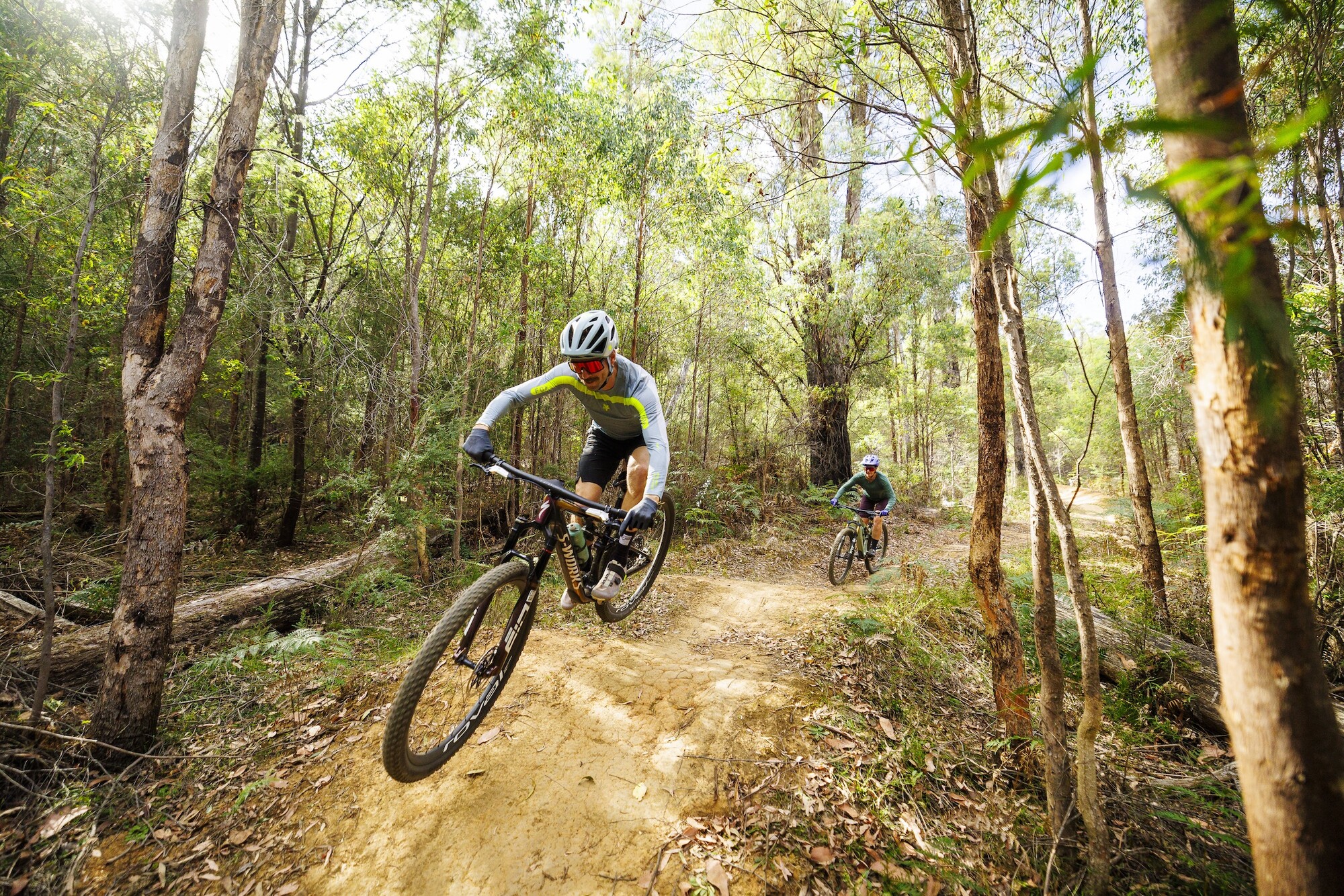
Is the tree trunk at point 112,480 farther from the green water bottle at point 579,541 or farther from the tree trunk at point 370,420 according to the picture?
the green water bottle at point 579,541

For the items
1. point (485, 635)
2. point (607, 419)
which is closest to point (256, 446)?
point (485, 635)

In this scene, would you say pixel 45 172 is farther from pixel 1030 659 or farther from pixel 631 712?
pixel 1030 659

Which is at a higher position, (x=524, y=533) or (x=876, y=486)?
(x=876, y=486)

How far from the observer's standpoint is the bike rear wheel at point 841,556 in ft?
27.3

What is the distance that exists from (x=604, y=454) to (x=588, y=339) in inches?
53.3

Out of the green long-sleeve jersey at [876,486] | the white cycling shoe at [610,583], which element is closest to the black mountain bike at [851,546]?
the green long-sleeve jersey at [876,486]

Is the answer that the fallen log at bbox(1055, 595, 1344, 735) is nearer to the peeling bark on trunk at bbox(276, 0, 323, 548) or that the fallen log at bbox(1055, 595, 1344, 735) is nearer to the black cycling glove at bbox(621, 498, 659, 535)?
the black cycling glove at bbox(621, 498, 659, 535)

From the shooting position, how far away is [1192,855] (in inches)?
102

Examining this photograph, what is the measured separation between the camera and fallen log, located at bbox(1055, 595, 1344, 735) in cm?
457

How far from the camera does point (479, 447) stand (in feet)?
11.6

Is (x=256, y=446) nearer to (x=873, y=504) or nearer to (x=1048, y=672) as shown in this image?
(x=873, y=504)

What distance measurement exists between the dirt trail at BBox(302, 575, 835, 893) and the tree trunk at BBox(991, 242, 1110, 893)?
165 centimetres

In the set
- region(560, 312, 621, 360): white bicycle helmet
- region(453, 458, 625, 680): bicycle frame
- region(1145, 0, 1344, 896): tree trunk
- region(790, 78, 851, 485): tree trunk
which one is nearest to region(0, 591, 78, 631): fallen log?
region(453, 458, 625, 680): bicycle frame

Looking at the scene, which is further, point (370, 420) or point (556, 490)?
point (370, 420)
